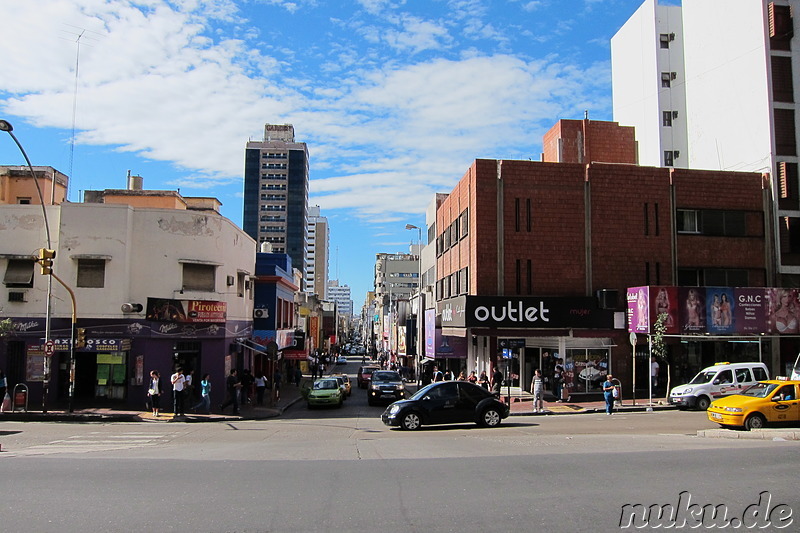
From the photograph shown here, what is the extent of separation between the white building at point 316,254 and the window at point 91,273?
15248 centimetres

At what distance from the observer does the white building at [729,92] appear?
33344mm

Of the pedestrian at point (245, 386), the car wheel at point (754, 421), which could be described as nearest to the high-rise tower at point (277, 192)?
the pedestrian at point (245, 386)

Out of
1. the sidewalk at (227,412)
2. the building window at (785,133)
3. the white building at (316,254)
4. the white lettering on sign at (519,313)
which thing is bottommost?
the sidewalk at (227,412)

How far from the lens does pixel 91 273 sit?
25719mm

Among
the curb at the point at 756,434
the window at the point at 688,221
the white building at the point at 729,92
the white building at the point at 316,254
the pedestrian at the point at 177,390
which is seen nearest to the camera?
the curb at the point at 756,434

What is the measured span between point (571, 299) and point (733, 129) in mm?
16226

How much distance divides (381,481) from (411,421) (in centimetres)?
941

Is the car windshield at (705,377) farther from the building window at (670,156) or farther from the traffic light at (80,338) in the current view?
the building window at (670,156)

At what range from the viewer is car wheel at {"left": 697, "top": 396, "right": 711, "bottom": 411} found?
24.8m

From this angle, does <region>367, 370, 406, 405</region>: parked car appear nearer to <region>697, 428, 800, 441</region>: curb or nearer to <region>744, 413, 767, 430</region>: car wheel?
<region>697, 428, 800, 441</region>: curb

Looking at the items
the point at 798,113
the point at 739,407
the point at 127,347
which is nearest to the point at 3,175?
the point at 127,347

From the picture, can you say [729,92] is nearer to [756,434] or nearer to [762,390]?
[762,390]

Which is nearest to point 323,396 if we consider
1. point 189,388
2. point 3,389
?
point 189,388

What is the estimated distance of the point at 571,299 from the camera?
29844mm
